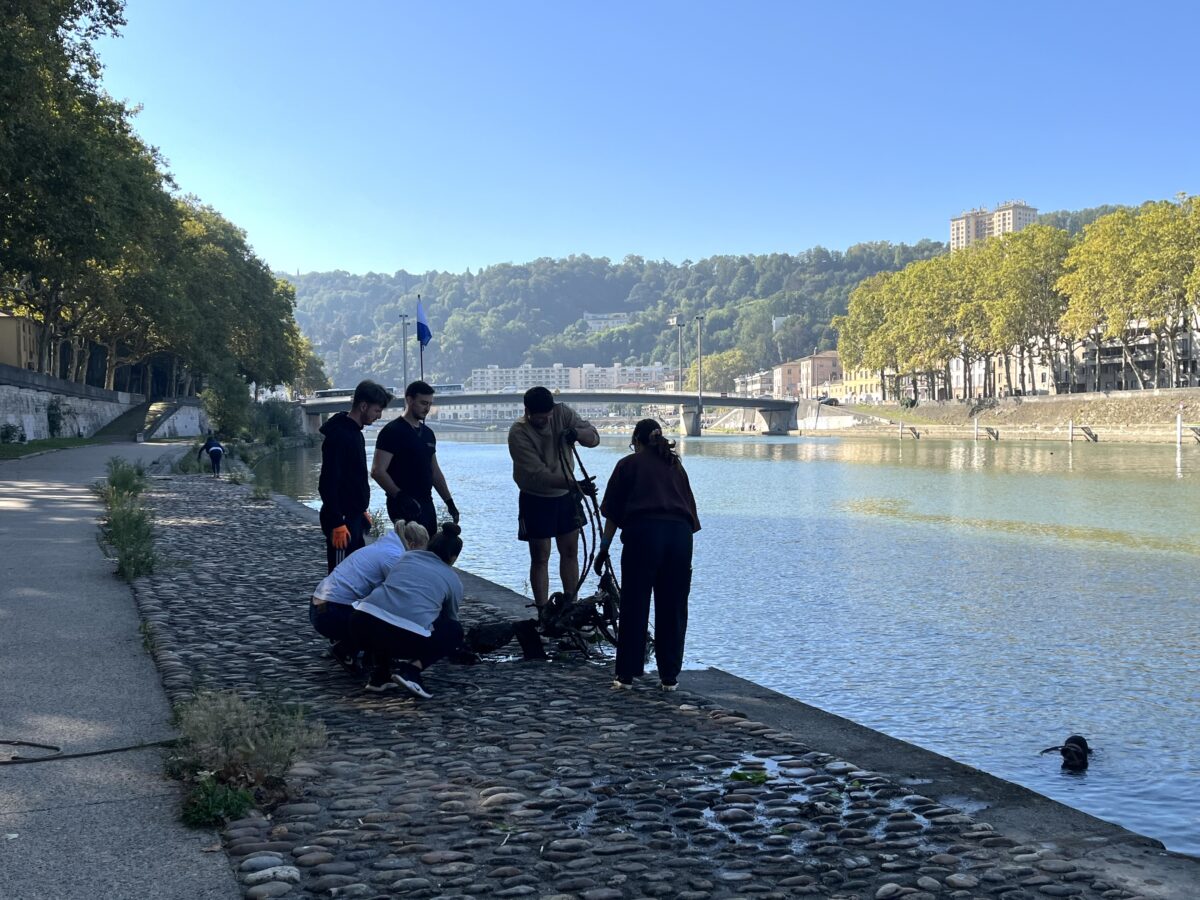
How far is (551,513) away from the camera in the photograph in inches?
351

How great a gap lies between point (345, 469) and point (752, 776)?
3864 millimetres

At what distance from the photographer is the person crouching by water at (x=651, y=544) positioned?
24.7ft

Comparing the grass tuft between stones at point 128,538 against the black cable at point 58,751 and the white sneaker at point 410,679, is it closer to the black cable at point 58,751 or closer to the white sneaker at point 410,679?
the white sneaker at point 410,679

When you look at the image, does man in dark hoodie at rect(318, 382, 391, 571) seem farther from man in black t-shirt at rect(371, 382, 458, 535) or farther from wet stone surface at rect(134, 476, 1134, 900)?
wet stone surface at rect(134, 476, 1134, 900)

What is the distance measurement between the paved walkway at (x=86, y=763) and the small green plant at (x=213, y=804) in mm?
70

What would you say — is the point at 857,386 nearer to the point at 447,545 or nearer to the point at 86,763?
the point at 447,545

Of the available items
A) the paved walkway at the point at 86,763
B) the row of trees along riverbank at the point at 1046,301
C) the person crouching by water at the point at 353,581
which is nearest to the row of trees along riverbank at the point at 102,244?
the paved walkway at the point at 86,763

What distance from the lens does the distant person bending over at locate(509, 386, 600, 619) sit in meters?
8.58

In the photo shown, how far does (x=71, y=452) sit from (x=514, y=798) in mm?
39591

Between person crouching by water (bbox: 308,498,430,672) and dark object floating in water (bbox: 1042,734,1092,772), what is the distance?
13.7 feet

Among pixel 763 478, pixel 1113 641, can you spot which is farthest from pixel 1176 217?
pixel 1113 641

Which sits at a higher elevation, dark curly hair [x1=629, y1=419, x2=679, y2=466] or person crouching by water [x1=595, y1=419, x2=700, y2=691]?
dark curly hair [x1=629, y1=419, x2=679, y2=466]

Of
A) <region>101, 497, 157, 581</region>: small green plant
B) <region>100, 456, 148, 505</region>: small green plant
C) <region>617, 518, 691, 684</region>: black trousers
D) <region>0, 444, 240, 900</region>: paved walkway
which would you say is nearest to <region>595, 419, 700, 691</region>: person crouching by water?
<region>617, 518, 691, 684</region>: black trousers

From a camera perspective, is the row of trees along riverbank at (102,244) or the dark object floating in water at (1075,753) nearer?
the dark object floating in water at (1075,753)
